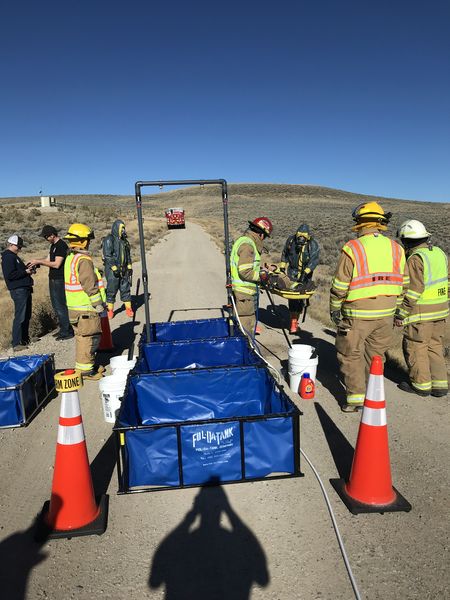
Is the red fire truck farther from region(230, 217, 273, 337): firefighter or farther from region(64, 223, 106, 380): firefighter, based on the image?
region(64, 223, 106, 380): firefighter

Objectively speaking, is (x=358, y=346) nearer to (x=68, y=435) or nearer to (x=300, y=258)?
(x=68, y=435)

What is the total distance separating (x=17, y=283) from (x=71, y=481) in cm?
523

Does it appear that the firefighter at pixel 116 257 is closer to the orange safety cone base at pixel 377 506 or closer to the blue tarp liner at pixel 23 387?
the blue tarp liner at pixel 23 387

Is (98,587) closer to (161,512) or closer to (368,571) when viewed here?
(161,512)

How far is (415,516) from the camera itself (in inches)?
132

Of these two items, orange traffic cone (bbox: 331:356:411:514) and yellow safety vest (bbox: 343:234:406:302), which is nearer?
orange traffic cone (bbox: 331:356:411:514)

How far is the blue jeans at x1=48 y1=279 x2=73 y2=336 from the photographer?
8328 mm

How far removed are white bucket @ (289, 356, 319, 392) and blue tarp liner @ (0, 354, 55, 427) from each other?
3360mm

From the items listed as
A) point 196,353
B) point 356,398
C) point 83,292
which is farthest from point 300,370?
point 83,292

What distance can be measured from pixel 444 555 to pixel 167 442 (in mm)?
2233

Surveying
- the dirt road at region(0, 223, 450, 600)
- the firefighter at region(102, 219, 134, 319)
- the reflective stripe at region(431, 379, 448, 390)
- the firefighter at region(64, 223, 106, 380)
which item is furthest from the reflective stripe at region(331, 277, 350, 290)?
the firefighter at region(102, 219, 134, 319)

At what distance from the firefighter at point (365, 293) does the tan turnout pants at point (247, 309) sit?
198 centimetres

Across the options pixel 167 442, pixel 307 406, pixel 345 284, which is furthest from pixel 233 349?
pixel 167 442

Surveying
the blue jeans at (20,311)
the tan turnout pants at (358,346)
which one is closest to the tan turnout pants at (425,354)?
the tan turnout pants at (358,346)
